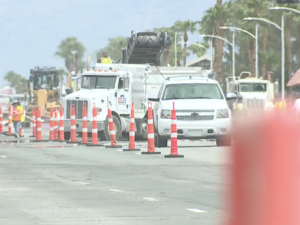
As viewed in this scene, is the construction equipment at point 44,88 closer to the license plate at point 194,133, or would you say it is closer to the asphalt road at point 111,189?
the license plate at point 194,133

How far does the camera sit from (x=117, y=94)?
34.6 m

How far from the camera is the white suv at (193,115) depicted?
2592cm

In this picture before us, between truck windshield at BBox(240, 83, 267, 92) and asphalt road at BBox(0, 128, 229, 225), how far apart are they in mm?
36351

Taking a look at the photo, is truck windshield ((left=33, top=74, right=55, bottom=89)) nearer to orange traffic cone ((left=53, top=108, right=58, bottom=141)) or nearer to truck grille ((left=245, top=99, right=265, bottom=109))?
truck grille ((left=245, top=99, right=265, bottom=109))

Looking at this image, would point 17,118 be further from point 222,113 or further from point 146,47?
point 222,113

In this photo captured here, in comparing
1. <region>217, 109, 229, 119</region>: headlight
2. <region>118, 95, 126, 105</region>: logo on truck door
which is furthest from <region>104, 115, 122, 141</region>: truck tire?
<region>217, 109, 229, 119</region>: headlight

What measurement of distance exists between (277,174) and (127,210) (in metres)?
8.21

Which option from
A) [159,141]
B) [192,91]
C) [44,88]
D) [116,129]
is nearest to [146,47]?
[116,129]

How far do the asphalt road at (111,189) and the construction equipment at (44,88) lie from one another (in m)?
40.7

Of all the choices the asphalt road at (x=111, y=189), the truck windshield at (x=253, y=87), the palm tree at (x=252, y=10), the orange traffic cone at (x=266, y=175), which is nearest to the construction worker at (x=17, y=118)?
the asphalt road at (x=111, y=189)

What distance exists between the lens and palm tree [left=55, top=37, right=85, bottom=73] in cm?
19012

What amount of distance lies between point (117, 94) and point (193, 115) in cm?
880

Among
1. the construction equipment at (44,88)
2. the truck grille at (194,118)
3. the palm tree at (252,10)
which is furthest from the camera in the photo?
the palm tree at (252,10)

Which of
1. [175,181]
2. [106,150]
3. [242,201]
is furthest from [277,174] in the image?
[106,150]
